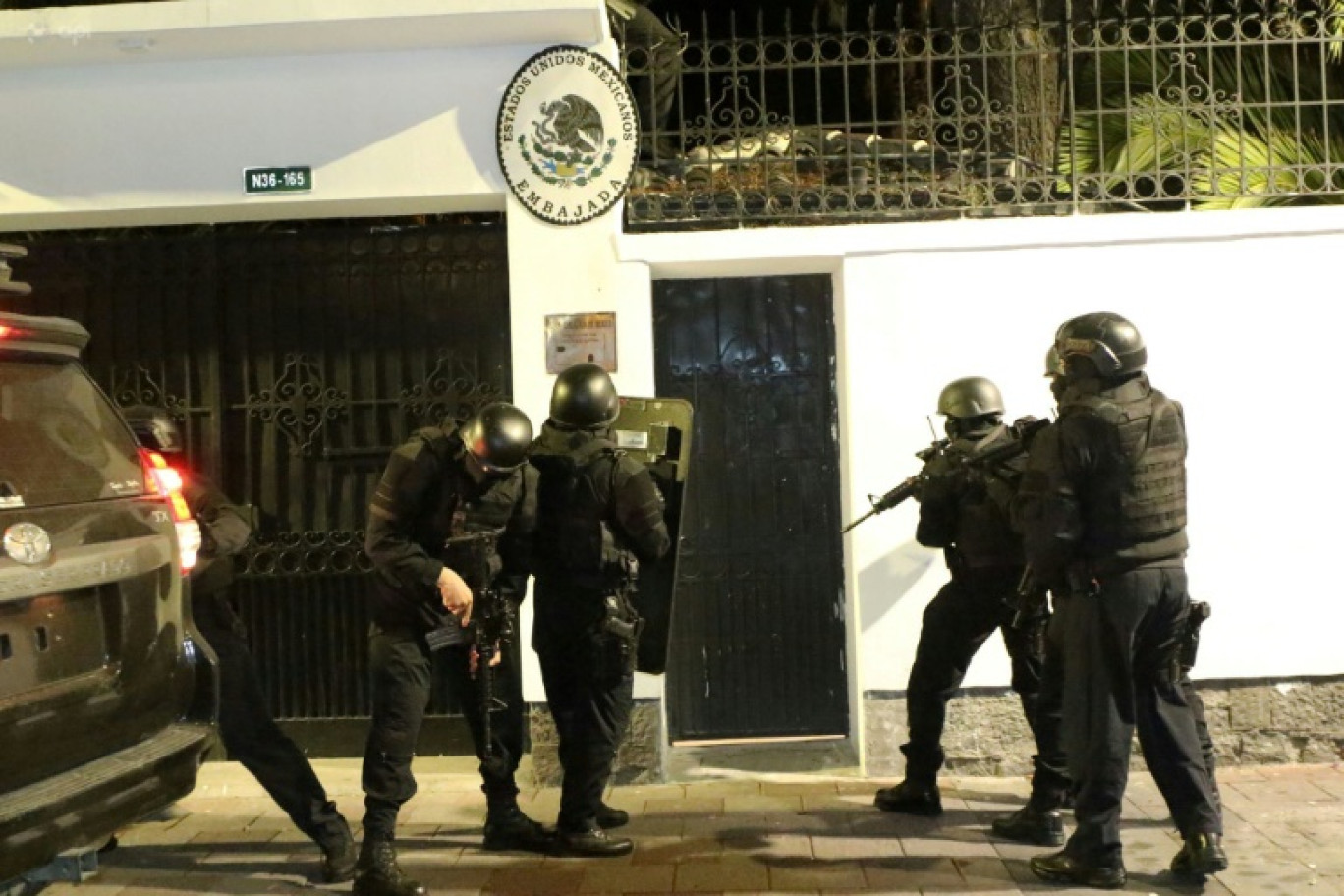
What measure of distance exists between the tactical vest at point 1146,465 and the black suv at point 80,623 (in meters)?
3.21

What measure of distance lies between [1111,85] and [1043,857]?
5.44 metres

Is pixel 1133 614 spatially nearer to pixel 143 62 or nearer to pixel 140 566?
pixel 140 566

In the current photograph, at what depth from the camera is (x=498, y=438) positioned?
5219 millimetres

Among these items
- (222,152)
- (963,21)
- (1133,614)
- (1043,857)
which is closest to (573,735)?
(1043,857)

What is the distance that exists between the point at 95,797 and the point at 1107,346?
3660mm

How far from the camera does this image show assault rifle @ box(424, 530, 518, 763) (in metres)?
5.36

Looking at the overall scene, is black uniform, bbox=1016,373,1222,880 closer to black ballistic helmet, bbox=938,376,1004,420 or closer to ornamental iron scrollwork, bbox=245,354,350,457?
black ballistic helmet, bbox=938,376,1004,420

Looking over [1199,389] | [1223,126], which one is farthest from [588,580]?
[1223,126]

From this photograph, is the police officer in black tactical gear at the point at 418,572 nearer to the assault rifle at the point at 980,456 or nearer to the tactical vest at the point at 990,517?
the assault rifle at the point at 980,456

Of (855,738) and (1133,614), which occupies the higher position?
(1133,614)

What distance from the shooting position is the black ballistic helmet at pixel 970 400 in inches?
234

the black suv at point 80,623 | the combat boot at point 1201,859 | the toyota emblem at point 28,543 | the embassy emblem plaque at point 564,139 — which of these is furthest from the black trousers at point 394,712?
the combat boot at point 1201,859

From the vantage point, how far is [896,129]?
9156 mm

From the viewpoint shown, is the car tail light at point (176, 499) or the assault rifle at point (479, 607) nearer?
the car tail light at point (176, 499)
